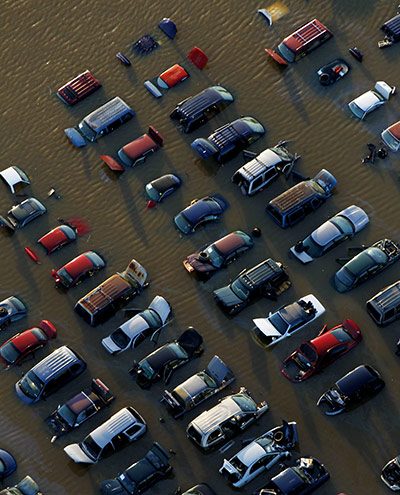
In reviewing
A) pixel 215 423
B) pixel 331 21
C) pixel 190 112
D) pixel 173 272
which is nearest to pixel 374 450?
pixel 215 423

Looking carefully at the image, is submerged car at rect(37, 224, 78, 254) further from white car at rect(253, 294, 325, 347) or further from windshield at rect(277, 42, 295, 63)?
windshield at rect(277, 42, 295, 63)

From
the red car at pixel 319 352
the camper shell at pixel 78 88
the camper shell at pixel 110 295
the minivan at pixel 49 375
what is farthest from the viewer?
the camper shell at pixel 78 88

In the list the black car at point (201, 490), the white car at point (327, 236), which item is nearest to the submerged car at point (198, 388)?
the black car at point (201, 490)

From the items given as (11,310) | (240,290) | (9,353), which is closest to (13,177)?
(11,310)

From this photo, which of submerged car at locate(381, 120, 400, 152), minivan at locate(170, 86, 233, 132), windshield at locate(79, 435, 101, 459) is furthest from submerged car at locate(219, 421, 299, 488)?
minivan at locate(170, 86, 233, 132)

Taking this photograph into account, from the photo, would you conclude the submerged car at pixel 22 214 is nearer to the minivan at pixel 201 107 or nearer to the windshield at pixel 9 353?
the windshield at pixel 9 353

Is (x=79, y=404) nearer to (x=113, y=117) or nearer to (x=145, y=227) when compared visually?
(x=145, y=227)
